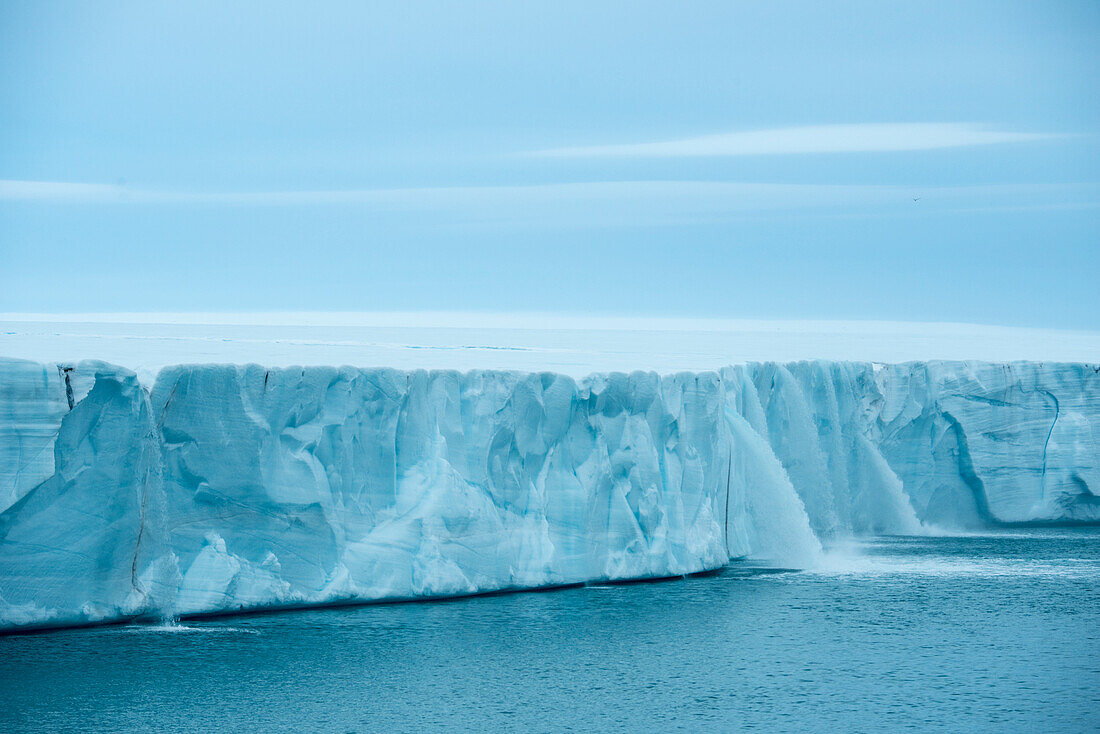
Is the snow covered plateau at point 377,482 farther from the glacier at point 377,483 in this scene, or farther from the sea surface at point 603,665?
the sea surface at point 603,665

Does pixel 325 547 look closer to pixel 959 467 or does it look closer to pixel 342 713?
pixel 342 713

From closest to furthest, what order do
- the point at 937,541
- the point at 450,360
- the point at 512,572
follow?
1. the point at 512,572
2. the point at 450,360
3. the point at 937,541

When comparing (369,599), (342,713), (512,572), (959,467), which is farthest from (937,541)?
(342,713)

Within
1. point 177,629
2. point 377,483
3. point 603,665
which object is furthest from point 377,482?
point 603,665

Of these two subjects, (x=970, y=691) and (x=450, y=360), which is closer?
(x=970, y=691)

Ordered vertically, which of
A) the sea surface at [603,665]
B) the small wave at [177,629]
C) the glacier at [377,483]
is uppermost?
the glacier at [377,483]

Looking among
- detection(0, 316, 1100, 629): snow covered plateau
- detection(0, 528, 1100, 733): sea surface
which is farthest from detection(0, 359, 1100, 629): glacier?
detection(0, 528, 1100, 733): sea surface

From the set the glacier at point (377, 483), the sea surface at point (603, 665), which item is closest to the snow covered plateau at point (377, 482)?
the glacier at point (377, 483)
